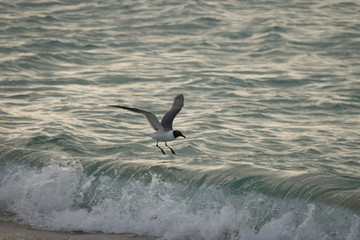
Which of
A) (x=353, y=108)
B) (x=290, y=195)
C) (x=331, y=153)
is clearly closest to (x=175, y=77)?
(x=353, y=108)

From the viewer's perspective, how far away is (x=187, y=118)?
12.7 meters

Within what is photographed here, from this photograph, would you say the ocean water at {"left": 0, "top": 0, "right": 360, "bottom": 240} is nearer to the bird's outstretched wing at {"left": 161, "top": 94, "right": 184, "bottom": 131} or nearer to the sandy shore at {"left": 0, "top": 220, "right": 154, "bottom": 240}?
the sandy shore at {"left": 0, "top": 220, "right": 154, "bottom": 240}

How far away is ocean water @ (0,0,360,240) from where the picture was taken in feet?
26.6

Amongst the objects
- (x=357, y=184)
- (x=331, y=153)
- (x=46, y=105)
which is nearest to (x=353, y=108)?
(x=331, y=153)

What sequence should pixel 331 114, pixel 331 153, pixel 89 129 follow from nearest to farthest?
pixel 331 153 → pixel 89 129 → pixel 331 114

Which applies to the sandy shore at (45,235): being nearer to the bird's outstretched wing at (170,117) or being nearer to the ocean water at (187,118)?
the ocean water at (187,118)

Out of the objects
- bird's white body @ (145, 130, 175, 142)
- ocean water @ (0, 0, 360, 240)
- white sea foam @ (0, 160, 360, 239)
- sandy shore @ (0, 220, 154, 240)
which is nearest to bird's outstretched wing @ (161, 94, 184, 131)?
bird's white body @ (145, 130, 175, 142)

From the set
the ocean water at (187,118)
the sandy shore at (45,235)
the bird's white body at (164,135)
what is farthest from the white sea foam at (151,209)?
the bird's white body at (164,135)

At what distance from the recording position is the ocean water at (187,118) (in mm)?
8102

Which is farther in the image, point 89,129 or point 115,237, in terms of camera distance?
point 89,129

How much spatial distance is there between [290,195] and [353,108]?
567 cm

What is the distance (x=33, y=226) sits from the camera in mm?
8008

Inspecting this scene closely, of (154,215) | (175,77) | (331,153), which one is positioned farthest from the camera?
(175,77)

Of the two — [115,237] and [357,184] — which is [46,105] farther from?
[357,184]
